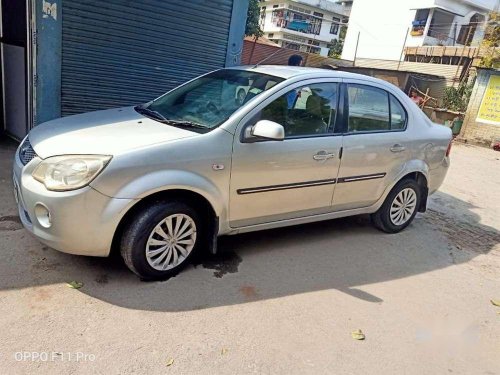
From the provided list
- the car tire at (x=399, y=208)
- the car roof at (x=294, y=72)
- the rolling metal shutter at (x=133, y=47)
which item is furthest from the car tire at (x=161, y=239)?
the rolling metal shutter at (x=133, y=47)

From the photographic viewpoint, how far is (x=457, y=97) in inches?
645

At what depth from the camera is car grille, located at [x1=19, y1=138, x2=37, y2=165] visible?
118 inches

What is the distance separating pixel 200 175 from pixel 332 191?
1425 mm

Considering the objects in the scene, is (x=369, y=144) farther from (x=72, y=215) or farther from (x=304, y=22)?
(x=304, y=22)

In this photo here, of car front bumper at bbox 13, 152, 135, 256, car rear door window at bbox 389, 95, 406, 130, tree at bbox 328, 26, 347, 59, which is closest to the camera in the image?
car front bumper at bbox 13, 152, 135, 256

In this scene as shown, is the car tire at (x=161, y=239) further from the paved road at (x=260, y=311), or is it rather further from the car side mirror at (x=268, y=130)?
the car side mirror at (x=268, y=130)

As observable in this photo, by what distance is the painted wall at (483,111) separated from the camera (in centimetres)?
1354

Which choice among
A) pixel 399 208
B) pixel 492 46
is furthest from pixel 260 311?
pixel 492 46

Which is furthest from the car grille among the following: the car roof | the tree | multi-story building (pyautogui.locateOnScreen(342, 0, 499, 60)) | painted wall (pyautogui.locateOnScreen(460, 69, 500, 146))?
the tree

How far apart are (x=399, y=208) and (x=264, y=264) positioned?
1930 millimetres

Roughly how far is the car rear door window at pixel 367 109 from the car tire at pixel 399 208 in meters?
0.74

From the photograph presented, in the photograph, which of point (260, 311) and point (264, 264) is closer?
point (260, 311)

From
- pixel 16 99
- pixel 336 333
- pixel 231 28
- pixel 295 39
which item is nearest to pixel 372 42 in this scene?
pixel 295 39

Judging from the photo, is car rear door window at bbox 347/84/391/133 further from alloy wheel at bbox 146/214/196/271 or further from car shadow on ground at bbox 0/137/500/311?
alloy wheel at bbox 146/214/196/271
